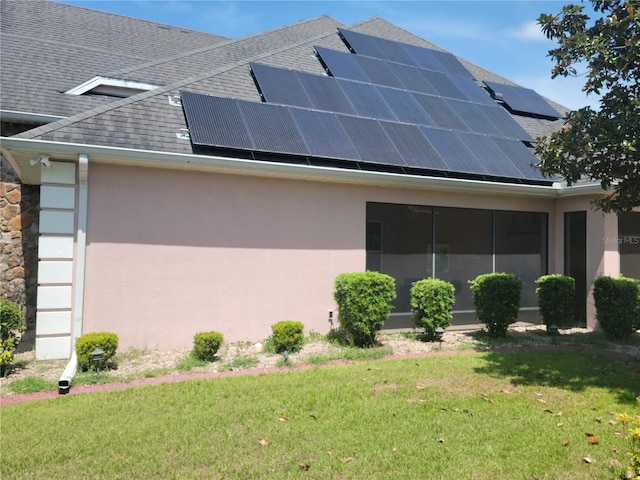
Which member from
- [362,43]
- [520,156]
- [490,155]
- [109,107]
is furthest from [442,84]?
[109,107]

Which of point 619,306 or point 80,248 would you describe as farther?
point 619,306

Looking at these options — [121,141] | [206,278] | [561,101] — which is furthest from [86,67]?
[561,101]

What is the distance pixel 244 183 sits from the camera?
8133mm

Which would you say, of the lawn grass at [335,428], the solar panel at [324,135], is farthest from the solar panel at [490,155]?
the lawn grass at [335,428]

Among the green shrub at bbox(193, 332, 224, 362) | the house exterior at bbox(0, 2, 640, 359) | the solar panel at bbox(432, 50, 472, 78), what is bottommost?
the green shrub at bbox(193, 332, 224, 362)

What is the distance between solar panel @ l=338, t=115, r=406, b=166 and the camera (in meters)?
8.91

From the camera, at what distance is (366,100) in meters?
10.8

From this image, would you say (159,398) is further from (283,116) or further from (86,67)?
(86,67)

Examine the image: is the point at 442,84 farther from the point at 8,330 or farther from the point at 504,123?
the point at 8,330

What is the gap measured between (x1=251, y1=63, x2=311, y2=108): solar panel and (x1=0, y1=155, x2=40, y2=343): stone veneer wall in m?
5.12

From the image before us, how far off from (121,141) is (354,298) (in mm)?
4520

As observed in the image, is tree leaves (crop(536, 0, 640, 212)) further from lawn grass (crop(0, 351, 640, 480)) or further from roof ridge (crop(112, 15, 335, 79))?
roof ridge (crop(112, 15, 335, 79))

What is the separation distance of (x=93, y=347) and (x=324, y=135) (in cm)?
546

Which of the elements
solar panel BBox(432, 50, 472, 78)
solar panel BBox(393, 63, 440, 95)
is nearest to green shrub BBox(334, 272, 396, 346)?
solar panel BBox(393, 63, 440, 95)
